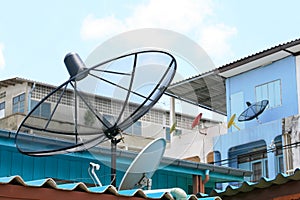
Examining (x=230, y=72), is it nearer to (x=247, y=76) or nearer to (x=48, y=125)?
(x=247, y=76)

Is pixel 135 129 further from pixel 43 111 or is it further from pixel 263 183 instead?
pixel 263 183

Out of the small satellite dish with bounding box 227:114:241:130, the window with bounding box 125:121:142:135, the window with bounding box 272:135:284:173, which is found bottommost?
the window with bounding box 125:121:142:135

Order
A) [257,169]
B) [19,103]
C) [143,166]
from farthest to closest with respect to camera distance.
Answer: [19,103], [257,169], [143,166]

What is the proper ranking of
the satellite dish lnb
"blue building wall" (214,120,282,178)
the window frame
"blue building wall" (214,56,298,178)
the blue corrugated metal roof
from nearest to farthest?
the blue corrugated metal roof → the satellite dish lnb → "blue building wall" (214,120,282,178) → "blue building wall" (214,56,298,178) → the window frame

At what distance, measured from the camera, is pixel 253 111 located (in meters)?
19.7

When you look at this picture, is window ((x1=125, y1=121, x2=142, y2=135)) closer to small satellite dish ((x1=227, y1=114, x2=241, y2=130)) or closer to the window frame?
small satellite dish ((x1=227, y1=114, x2=241, y2=130))

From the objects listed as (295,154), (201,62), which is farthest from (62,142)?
(295,154)

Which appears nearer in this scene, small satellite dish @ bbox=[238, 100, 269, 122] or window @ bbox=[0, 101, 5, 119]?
small satellite dish @ bbox=[238, 100, 269, 122]

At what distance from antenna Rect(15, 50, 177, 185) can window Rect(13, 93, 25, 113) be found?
23359mm

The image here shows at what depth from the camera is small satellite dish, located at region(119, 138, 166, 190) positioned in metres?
7.39

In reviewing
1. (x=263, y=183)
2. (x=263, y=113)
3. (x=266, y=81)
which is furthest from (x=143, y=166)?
(x=266, y=81)

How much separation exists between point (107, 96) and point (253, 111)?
13.0 metres

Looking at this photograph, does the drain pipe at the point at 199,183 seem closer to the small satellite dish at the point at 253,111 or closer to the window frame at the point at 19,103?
the small satellite dish at the point at 253,111

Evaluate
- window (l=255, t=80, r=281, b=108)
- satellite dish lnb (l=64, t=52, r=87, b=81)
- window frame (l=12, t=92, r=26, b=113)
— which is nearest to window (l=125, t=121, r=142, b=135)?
satellite dish lnb (l=64, t=52, r=87, b=81)
